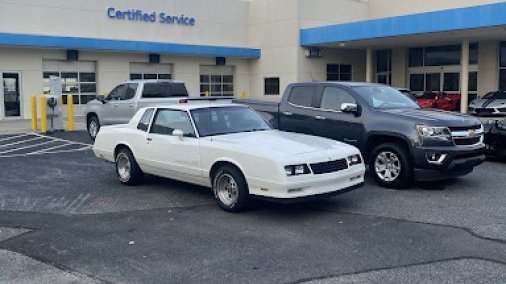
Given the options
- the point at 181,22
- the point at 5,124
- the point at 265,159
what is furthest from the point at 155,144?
the point at 181,22

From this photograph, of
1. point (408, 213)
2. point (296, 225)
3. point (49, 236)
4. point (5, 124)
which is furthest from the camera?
point (5, 124)

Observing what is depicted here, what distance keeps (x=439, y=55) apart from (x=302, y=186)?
25.9 meters

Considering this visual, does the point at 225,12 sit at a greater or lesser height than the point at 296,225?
greater

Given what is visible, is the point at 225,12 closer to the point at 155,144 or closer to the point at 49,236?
the point at 155,144

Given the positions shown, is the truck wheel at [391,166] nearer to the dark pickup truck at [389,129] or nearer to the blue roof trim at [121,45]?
the dark pickup truck at [389,129]

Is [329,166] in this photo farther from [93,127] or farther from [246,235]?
[93,127]

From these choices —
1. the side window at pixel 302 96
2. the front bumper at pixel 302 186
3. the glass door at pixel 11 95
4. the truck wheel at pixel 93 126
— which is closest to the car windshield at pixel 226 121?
the front bumper at pixel 302 186

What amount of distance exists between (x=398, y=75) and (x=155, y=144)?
2595 cm

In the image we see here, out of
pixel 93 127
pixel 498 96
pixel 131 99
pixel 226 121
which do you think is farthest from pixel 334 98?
pixel 498 96

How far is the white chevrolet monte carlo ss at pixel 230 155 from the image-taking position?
701 centimetres

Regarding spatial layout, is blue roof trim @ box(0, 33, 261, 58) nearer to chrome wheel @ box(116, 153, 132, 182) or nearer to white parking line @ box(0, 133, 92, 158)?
white parking line @ box(0, 133, 92, 158)

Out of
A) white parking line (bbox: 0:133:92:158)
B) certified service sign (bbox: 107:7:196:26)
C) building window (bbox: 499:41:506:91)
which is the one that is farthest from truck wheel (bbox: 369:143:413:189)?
building window (bbox: 499:41:506:91)

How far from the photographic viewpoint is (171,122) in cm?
872

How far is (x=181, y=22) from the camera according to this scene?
2969 cm
